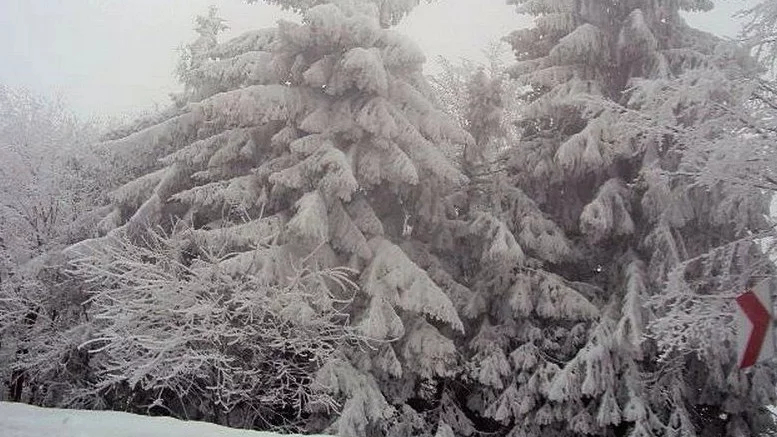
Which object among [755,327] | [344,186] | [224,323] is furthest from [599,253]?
[755,327]

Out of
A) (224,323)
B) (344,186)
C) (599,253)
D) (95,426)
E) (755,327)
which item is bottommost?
(224,323)

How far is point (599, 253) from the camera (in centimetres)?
1415

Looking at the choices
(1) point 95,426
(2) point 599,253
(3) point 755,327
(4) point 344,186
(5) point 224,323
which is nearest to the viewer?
(3) point 755,327

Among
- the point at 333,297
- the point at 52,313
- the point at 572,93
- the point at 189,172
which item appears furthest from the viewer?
the point at 52,313

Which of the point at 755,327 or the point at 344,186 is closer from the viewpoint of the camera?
the point at 755,327

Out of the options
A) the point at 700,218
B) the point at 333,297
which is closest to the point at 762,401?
the point at 700,218

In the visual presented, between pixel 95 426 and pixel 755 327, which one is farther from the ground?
pixel 755 327

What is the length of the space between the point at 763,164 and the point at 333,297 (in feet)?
23.1

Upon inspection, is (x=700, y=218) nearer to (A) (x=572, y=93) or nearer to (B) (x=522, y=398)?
(A) (x=572, y=93)

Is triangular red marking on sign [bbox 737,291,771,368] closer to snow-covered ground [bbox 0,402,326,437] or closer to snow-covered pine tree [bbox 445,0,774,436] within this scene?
snow-covered ground [bbox 0,402,326,437]

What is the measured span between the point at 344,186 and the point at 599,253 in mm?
5929

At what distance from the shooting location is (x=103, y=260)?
12.6m

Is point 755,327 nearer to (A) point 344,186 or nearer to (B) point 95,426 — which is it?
(B) point 95,426

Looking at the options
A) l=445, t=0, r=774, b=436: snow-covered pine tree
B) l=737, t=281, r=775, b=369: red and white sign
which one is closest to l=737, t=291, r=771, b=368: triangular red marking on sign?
l=737, t=281, r=775, b=369: red and white sign
